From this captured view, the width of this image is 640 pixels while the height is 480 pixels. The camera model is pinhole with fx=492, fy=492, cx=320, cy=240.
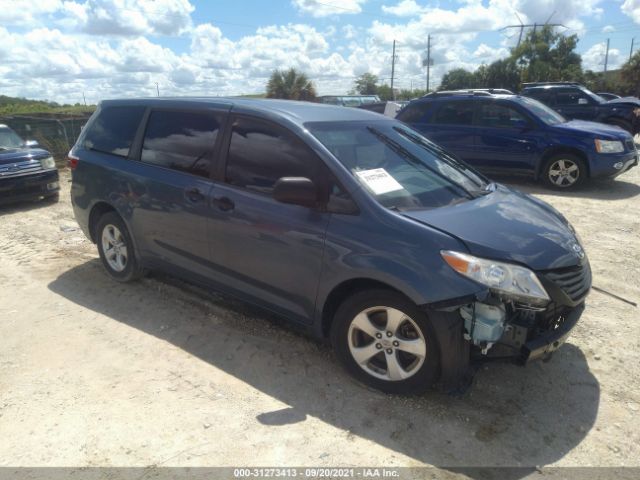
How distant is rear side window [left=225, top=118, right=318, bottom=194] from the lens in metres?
3.29

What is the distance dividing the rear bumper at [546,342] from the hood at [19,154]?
8522 mm

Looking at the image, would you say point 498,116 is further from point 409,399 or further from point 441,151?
point 409,399

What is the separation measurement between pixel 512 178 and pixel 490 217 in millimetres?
7610

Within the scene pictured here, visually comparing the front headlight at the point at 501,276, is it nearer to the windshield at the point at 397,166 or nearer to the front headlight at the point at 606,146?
the windshield at the point at 397,166

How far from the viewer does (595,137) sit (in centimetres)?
829

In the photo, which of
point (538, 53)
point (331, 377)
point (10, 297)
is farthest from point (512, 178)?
point (538, 53)

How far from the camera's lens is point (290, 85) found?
38.6 metres

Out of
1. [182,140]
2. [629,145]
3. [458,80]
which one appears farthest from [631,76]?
[182,140]

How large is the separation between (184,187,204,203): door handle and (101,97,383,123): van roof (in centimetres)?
69

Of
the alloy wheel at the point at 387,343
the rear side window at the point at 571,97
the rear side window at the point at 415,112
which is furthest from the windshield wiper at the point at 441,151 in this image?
the rear side window at the point at 571,97

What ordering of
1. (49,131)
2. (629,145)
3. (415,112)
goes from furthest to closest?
(49,131), (415,112), (629,145)

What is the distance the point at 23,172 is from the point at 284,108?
6.56 metres

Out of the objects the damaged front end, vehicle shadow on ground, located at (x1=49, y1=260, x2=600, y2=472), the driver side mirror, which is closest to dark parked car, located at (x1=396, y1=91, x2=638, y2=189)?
vehicle shadow on ground, located at (x1=49, y1=260, x2=600, y2=472)

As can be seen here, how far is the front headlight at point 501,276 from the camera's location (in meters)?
2.68
